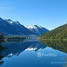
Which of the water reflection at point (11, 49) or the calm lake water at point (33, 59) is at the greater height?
the water reflection at point (11, 49)

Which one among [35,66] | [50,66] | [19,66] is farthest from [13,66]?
[50,66]

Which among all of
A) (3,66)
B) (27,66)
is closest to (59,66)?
(27,66)

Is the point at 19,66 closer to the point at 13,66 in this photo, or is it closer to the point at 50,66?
the point at 13,66

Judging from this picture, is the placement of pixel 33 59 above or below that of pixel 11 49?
below

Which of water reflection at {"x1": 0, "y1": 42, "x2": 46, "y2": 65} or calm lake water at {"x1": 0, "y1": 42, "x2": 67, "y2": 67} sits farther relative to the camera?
water reflection at {"x1": 0, "y1": 42, "x2": 46, "y2": 65}

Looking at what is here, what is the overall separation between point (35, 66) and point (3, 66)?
6284 mm

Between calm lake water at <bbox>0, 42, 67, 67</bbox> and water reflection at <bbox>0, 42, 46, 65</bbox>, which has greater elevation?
water reflection at <bbox>0, 42, 46, 65</bbox>

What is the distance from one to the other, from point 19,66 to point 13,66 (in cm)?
118

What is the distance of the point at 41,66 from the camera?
4766cm

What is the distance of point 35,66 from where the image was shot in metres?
47.4

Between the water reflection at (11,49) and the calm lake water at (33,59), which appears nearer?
the calm lake water at (33,59)

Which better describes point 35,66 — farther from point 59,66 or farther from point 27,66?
point 59,66

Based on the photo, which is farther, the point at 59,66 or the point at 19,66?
the point at 19,66

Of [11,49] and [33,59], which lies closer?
[33,59]
